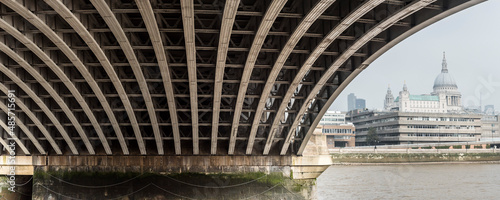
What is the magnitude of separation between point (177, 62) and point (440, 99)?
118 meters

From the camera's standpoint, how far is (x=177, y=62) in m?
20.1

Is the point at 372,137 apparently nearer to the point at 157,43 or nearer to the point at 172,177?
the point at 172,177

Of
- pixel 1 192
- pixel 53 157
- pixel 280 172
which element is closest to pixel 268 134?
pixel 280 172

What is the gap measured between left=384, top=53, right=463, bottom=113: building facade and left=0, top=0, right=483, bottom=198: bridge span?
106 meters

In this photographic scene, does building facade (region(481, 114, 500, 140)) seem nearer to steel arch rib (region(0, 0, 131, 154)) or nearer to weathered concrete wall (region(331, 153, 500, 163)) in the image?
weathered concrete wall (region(331, 153, 500, 163))

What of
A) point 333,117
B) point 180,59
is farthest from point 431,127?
point 180,59

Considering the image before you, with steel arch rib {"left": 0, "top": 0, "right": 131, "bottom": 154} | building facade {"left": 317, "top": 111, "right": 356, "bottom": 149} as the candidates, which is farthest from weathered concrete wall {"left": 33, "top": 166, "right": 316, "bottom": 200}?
building facade {"left": 317, "top": 111, "right": 356, "bottom": 149}

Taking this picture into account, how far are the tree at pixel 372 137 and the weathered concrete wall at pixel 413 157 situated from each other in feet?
97.7

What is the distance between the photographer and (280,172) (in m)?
27.8

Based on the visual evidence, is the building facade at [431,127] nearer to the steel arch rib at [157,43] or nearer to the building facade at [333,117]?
the building facade at [333,117]

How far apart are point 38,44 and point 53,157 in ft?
40.4

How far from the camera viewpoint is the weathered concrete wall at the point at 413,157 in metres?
81.1

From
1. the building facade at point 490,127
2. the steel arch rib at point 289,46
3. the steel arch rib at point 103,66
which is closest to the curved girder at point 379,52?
the steel arch rib at point 289,46

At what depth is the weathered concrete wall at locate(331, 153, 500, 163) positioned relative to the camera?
81062mm
